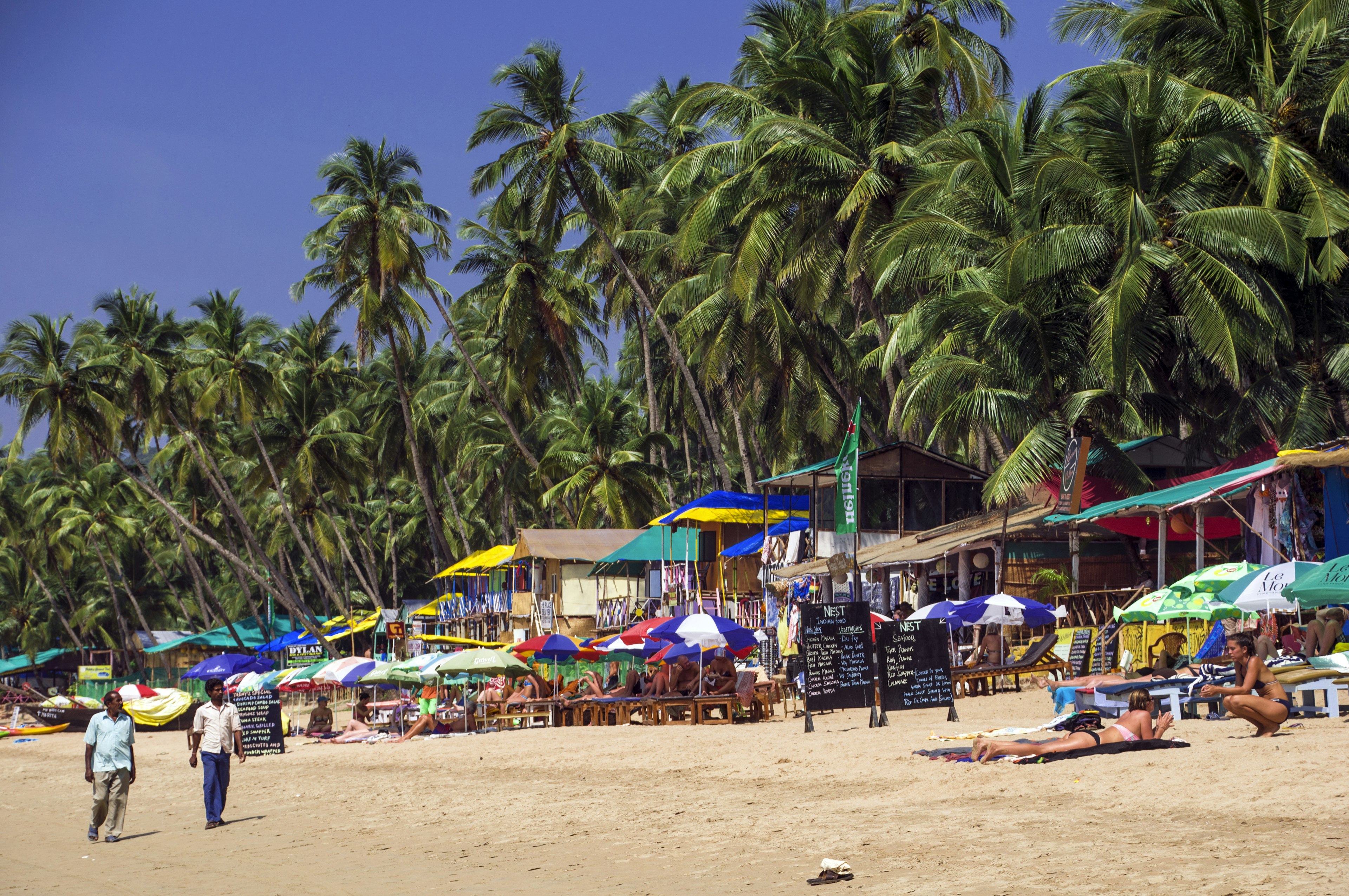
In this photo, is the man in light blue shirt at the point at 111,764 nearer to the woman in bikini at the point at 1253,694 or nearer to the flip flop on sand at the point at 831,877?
the flip flop on sand at the point at 831,877

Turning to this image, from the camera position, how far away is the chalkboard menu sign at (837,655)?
1534 centimetres

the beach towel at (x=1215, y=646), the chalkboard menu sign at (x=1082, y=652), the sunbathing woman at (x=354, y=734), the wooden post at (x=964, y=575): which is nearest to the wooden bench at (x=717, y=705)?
the chalkboard menu sign at (x=1082, y=652)

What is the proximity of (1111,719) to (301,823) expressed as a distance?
8097 millimetres

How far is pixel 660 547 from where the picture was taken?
106 feet

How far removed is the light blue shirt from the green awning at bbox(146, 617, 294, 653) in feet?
134

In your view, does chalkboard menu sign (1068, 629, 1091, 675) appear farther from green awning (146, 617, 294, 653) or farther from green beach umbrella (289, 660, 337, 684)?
green awning (146, 617, 294, 653)

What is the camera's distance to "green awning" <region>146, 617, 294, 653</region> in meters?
52.7

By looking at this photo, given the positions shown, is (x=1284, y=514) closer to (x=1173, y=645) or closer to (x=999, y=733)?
(x=1173, y=645)

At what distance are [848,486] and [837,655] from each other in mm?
3601

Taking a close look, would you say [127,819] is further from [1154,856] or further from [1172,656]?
[1172,656]

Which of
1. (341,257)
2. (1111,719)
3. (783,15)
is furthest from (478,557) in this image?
(1111,719)

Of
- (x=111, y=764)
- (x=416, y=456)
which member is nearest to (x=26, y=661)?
(x=416, y=456)

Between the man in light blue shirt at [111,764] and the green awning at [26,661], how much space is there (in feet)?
182

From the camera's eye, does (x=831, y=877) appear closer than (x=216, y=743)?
Yes
